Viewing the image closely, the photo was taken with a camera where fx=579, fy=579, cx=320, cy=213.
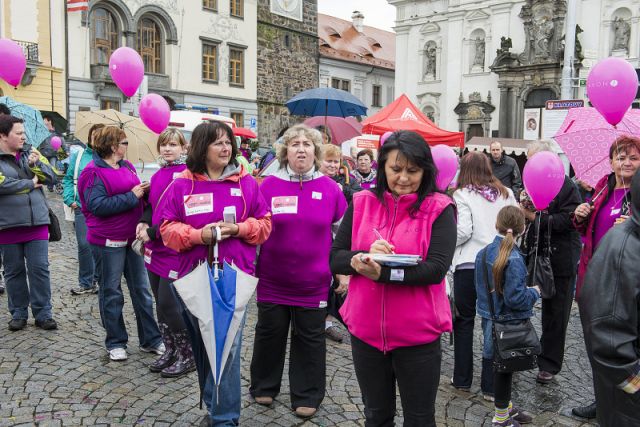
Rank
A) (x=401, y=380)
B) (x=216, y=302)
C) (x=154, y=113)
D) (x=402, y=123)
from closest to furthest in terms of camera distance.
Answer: (x=401, y=380) → (x=216, y=302) → (x=154, y=113) → (x=402, y=123)

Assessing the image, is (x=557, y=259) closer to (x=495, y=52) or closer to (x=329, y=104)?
(x=329, y=104)

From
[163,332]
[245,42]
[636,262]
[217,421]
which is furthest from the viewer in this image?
[245,42]

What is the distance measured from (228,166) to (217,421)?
61.3 inches

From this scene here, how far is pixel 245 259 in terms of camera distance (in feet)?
11.8

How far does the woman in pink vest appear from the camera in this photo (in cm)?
266

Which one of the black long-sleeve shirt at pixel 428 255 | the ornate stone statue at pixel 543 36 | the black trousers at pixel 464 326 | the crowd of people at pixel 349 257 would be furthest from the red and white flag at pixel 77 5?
the black long-sleeve shirt at pixel 428 255

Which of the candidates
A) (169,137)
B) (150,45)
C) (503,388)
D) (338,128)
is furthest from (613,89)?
(150,45)

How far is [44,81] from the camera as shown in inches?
949

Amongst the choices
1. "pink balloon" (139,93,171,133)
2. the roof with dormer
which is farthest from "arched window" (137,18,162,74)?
"pink balloon" (139,93,171,133)

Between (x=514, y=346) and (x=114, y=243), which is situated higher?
(x=114, y=243)

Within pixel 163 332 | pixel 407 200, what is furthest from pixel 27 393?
pixel 407 200

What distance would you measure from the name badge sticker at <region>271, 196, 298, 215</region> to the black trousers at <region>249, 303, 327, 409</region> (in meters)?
0.67

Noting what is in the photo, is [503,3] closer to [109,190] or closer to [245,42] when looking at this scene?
[245,42]

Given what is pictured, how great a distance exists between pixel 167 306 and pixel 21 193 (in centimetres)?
204
